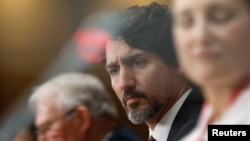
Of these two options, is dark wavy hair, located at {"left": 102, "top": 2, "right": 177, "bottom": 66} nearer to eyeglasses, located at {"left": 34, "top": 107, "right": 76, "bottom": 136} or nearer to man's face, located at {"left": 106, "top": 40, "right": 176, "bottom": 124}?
man's face, located at {"left": 106, "top": 40, "right": 176, "bottom": 124}

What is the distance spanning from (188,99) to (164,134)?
22 centimetres

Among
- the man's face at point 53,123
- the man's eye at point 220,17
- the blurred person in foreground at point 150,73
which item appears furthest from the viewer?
the man's face at point 53,123

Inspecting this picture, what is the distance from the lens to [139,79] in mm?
2594

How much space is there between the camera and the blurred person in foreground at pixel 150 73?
257 cm

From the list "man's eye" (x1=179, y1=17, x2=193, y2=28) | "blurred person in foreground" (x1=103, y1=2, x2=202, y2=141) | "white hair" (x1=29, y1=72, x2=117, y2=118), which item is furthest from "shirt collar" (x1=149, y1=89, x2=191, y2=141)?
"man's eye" (x1=179, y1=17, x2=193, y2=28)

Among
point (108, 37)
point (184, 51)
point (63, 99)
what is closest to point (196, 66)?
point (184, 51)

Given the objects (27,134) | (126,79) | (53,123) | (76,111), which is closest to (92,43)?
(126,79)

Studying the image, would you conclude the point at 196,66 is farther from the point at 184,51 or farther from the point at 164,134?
the point at 164,134

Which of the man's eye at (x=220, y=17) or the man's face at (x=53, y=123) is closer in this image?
the man's eye at (x=220, y=17)

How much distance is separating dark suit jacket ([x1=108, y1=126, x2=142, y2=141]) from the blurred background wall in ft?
0.10

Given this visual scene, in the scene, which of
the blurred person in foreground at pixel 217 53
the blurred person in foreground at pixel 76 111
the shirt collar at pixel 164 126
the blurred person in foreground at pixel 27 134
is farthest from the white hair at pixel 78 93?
the blurred person in foreground at pixel 217 53

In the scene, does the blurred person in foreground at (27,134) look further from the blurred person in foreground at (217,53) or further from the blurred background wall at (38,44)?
the blurred person in foreground at (217,53)

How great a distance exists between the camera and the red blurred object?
2629mm

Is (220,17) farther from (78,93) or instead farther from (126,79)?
(78,93)
